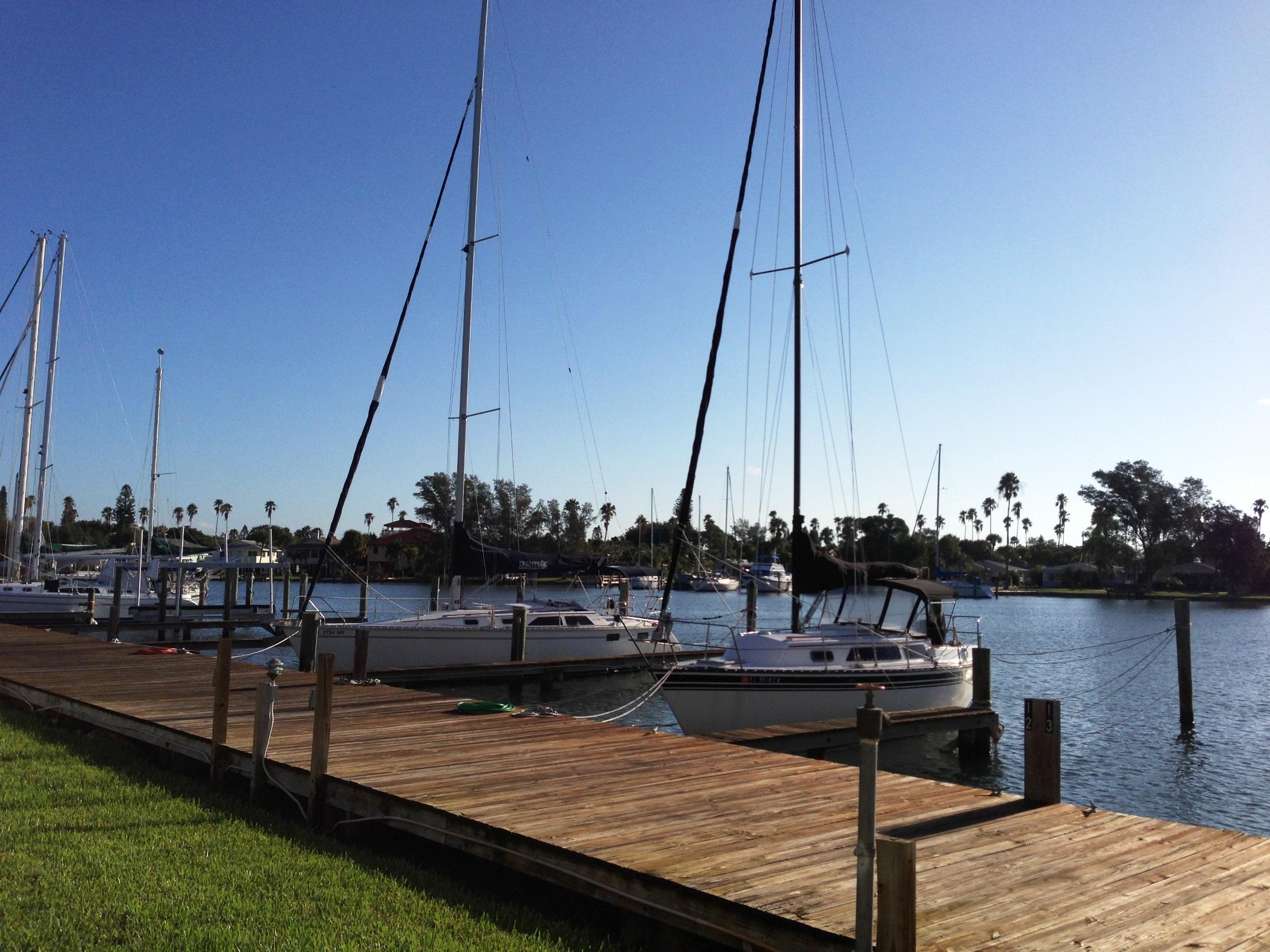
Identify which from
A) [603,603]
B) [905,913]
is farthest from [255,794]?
[603,603]

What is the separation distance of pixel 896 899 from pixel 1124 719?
21802 millimetres

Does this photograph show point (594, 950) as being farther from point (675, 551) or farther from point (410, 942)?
point (675, 551)

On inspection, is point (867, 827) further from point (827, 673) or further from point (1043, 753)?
point (827, 673)

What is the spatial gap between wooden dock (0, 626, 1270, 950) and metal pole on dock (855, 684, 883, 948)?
1.51ft

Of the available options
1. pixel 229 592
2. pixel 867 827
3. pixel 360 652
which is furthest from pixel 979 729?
pixel 229 592

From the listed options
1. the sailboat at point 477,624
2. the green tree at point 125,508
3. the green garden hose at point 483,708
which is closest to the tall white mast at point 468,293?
the sailboat at point 477,624

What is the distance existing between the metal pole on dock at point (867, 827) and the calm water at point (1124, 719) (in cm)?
1175

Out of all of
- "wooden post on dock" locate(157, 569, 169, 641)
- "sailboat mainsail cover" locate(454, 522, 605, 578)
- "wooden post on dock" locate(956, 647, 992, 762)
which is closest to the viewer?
"wooden post on dock" locate(956, 647, 992, 762)

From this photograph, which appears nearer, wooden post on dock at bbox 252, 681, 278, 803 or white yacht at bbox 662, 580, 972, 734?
wooden post on dock at bbox 252, 681, 278, 803

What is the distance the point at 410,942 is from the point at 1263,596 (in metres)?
105

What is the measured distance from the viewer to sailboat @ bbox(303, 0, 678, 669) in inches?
935

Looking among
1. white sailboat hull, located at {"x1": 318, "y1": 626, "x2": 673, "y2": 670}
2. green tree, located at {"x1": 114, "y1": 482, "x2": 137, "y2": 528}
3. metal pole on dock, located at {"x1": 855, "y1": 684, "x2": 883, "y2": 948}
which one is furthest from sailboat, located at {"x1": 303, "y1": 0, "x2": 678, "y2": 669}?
green tree, located at {"x1": 114, "y1": 482, "x2": 137, "y2": 528}

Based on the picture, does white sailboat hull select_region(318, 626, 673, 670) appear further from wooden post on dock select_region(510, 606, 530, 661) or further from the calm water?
the calm water

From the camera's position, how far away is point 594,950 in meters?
5.89
